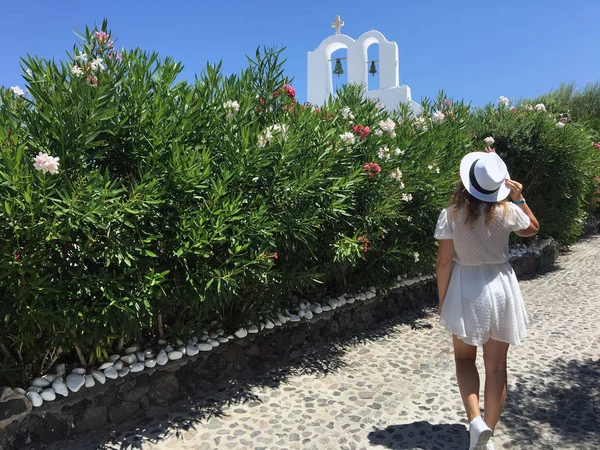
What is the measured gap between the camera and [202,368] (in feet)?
12.4

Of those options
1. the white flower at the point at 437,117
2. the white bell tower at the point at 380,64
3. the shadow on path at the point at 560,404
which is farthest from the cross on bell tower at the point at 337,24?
the shadow on path at the point at 560,404

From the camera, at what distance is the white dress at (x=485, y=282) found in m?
2.79

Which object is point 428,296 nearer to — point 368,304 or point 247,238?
point 368,304

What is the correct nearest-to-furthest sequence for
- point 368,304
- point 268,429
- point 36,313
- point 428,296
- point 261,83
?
point 36,313
point 268,429
point 261,83
point 368,304
point 428,296

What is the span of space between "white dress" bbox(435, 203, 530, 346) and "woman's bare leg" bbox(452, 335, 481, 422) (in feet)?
0.69

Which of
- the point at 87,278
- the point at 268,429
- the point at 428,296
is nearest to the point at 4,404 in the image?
the point at 87,278

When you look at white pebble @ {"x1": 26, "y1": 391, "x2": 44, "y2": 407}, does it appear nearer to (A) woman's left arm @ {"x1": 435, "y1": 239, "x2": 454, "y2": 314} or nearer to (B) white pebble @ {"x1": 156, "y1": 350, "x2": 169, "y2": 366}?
(B) white pebble @ {"x1": 156, "y1": 350, "x2": 169, "y2": 366}

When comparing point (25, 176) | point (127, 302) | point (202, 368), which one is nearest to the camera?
point (25, 176)

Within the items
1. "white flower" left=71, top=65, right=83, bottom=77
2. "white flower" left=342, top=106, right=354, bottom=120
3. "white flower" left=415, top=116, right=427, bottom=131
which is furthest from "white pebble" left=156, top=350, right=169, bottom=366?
"white flower" left=415, top=116, right=427, bottom=131

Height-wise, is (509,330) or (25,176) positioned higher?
(25,176)

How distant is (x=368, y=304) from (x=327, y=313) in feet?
2.44

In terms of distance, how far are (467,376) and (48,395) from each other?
2.58 meters

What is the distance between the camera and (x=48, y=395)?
2.91 m

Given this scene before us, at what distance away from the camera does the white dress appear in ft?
9.16
